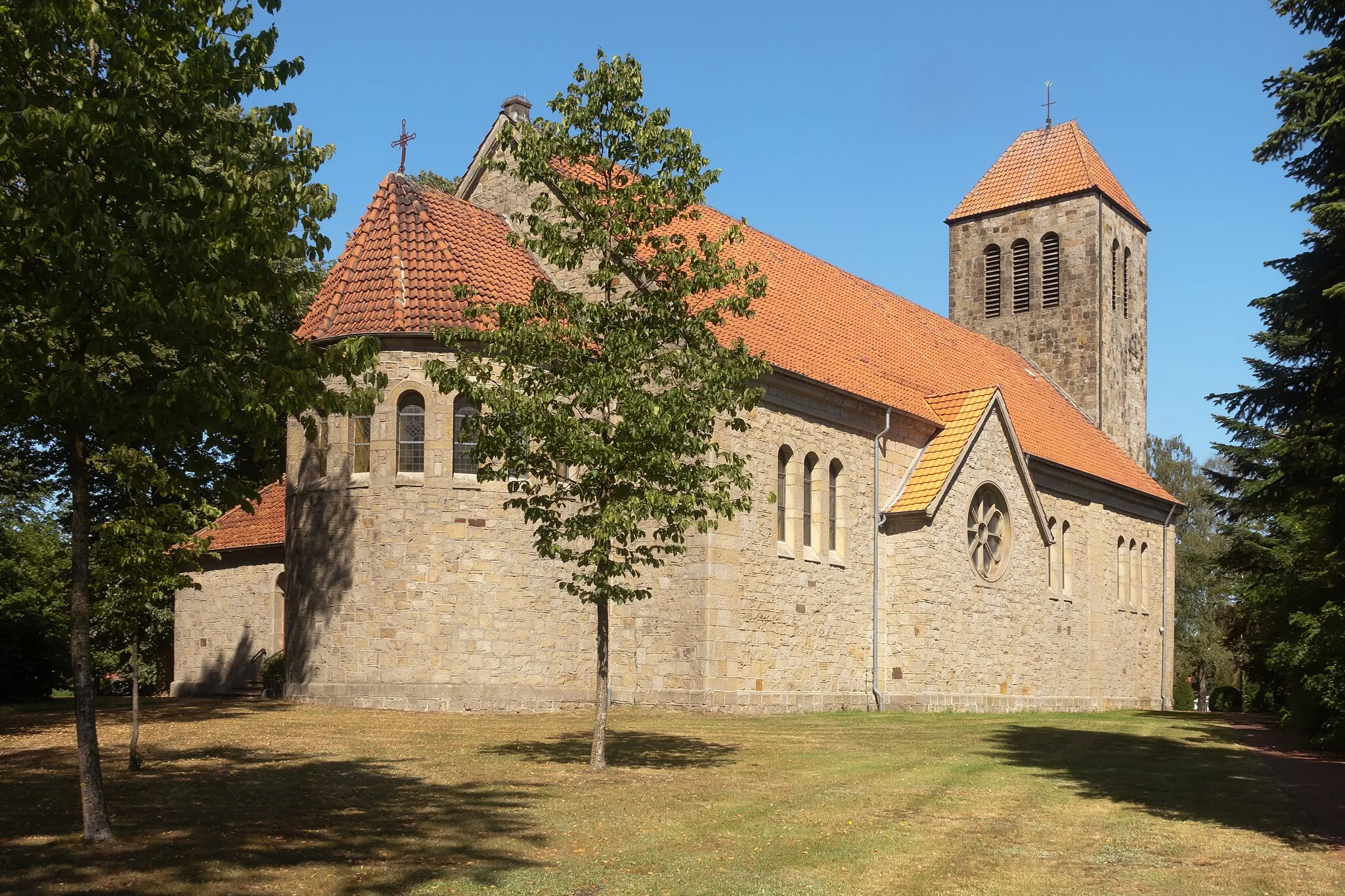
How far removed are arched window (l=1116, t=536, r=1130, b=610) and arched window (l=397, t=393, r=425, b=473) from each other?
2353 cm

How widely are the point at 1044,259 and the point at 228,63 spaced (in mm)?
35514

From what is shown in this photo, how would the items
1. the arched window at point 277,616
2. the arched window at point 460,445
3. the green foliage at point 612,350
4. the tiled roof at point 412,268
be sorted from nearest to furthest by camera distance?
the green foliage at point 612,350, the arched window at point 460,445, the tiled roof at point 412,268, the arched window at point 277,616

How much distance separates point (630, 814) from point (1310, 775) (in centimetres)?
952

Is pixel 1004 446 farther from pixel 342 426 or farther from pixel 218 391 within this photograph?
pixel 218 391

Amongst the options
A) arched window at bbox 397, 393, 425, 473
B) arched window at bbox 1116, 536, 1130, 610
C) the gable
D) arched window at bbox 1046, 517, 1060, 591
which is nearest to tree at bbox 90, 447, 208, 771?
arched window at bbox 397, 393, 425, 473

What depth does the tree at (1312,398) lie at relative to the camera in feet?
36.7

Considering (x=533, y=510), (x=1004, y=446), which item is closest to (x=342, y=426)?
(x=533, y=510)

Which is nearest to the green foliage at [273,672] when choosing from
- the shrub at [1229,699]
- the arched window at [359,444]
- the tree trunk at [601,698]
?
the arched window at [359,444]

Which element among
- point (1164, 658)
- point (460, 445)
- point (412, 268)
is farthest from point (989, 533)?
point (412, 268)

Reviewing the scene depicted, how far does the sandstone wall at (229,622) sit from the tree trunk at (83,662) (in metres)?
19.2

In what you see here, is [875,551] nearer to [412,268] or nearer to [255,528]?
[412,268]

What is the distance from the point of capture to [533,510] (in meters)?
15.0

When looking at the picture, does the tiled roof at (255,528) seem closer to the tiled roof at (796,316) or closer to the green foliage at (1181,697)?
the tiled roof at (796,316)

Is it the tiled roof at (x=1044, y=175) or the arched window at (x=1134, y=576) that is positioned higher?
the tiled roof at (x=1044, y=175)
